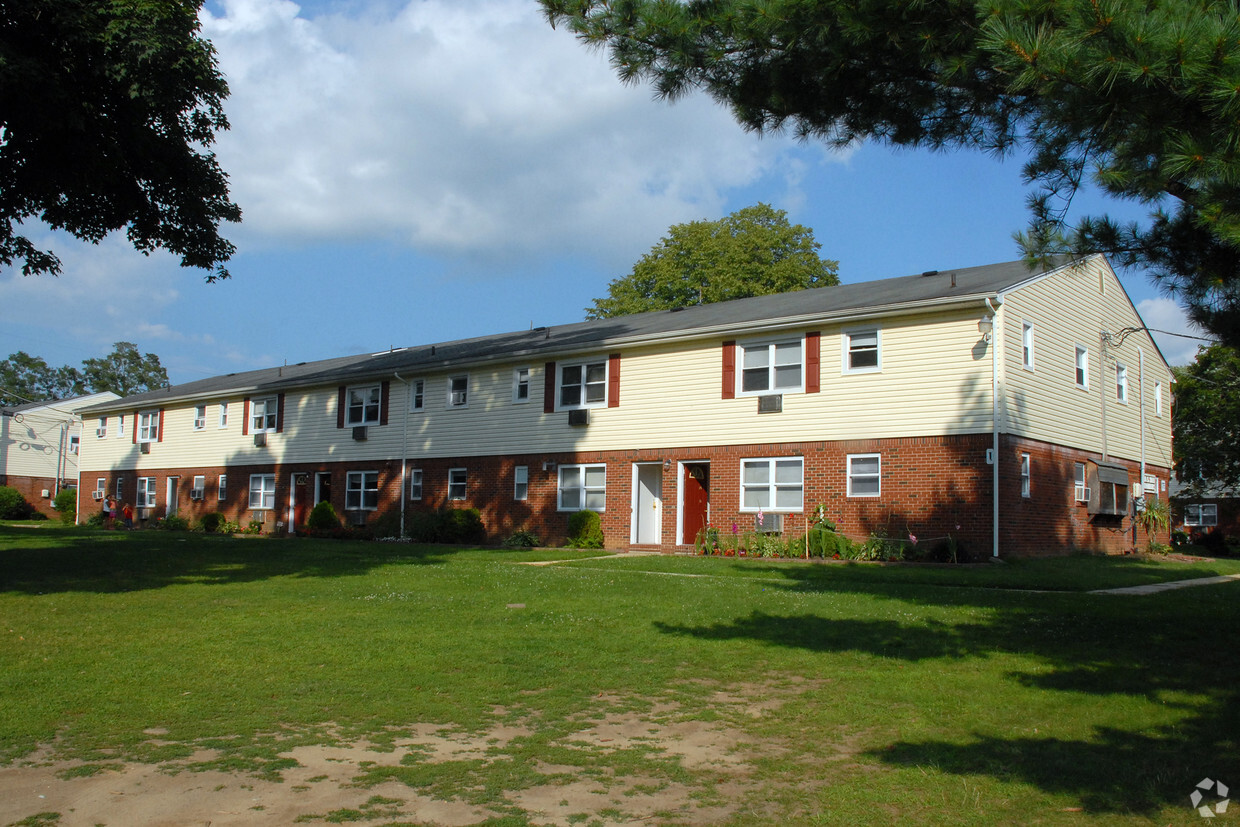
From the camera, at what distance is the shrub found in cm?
3011

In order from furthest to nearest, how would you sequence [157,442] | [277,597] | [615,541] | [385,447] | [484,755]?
[157,442], [385,447], [615,541], [277,597], [484,755]

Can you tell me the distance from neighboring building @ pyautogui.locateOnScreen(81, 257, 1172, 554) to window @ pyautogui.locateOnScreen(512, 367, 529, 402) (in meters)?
0.05

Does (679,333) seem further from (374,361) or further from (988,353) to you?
(374,361)

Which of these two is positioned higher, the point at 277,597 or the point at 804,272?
the point at 804,272

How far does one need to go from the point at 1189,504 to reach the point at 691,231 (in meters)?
24.2

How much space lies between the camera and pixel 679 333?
23.1 m

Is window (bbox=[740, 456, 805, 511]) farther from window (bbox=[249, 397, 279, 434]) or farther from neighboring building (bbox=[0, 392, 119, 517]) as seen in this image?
neighboring building (bbox=[0, 392, 119, 517])

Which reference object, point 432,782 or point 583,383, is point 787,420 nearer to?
point 583,383

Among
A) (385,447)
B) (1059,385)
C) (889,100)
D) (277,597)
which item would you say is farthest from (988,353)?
(385,447)

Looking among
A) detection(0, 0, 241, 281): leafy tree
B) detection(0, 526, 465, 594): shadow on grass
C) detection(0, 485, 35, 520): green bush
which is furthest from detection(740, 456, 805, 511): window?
detection(0, 485, 35, 520): green bush

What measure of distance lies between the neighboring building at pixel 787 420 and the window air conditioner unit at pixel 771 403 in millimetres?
47

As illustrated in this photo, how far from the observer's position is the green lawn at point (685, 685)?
5.27m

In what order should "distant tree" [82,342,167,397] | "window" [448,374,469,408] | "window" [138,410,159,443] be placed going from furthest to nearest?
1. "distant tree" [82,342,167,397]
2. "window" [138,410,159,443]
3. "window" [448,374,469,408]

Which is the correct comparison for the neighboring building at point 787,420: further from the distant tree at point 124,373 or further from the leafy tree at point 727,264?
the distant tree at point 124,373
